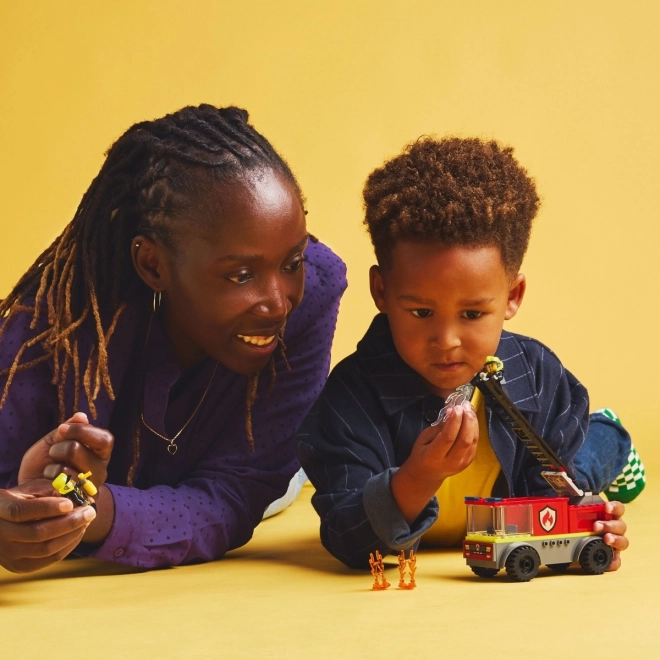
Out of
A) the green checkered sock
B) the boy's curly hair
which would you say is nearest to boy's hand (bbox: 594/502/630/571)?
the boy's curly hair

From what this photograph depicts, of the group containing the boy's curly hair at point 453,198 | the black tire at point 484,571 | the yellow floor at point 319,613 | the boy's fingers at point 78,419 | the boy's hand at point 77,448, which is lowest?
the yellow floor at point 319,613

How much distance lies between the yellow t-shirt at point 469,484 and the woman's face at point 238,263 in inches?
14.4

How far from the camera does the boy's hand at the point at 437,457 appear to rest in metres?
1.59

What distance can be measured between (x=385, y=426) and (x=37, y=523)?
1.86ft

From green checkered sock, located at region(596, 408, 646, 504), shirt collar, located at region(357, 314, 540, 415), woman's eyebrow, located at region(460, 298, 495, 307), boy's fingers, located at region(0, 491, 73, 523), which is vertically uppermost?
woman's eyebrow, located at region(460, 298, 495, 307)

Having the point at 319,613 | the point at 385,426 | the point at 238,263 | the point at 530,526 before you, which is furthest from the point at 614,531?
the point at 238,263

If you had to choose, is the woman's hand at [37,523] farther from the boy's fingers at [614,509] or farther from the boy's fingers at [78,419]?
the boy's fingers at [614,509]

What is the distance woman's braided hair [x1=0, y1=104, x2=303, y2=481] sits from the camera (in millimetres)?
1801

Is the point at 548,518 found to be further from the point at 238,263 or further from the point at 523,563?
the point at 238,263

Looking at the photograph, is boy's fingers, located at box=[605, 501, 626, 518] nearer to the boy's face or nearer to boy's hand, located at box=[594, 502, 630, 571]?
boy's hand, located at box=[594, 502, 630, 571]

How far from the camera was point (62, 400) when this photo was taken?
186cm

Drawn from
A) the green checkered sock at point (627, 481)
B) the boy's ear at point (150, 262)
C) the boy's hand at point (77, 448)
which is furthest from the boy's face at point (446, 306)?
the green checkered sock at point (627, 481)

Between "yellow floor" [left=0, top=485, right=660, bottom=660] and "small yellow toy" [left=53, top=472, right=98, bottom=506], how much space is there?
138mm

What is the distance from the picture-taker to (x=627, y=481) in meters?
2.59
